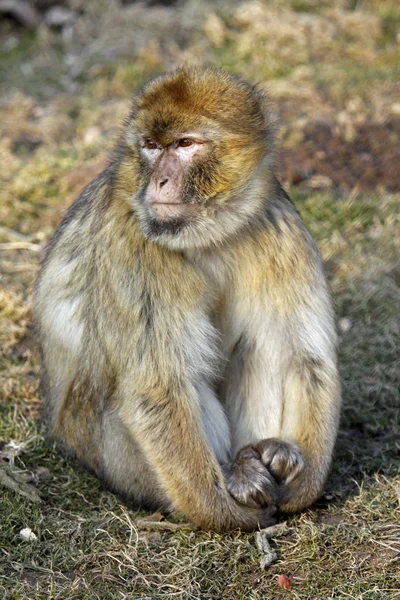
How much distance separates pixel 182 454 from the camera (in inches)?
133

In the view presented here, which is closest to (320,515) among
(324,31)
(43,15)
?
(324,31)

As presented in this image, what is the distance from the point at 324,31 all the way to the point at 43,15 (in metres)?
2.85

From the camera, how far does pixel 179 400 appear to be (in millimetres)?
3389

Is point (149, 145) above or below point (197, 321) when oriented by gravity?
above

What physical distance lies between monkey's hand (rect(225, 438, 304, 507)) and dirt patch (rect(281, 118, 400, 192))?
306 centimetres

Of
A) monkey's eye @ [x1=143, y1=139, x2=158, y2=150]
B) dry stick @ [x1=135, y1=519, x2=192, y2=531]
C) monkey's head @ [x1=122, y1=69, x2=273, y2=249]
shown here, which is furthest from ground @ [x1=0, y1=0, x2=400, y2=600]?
monkey's eye @ [x1=143, y1=139, x2=158, y2=150]

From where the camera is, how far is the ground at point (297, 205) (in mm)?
3336

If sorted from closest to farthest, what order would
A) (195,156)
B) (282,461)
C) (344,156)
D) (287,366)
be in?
(195,156) → (282,461) → (287,366) → (344,156)

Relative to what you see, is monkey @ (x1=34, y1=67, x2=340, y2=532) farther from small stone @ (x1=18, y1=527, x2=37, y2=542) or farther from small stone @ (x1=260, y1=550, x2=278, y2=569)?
small stone @ (x1=18, y1=527, x2=37, y2=542)

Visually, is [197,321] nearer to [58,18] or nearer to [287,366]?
[287,366]

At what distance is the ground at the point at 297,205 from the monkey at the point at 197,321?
197 millimetres

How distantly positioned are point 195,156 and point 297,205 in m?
2.95

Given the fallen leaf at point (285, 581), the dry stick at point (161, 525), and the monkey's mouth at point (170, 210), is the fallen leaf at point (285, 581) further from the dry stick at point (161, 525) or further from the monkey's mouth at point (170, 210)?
the monkey's mouth at point (170, 210)

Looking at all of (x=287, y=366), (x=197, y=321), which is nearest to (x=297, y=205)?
(x=287, y=366)
